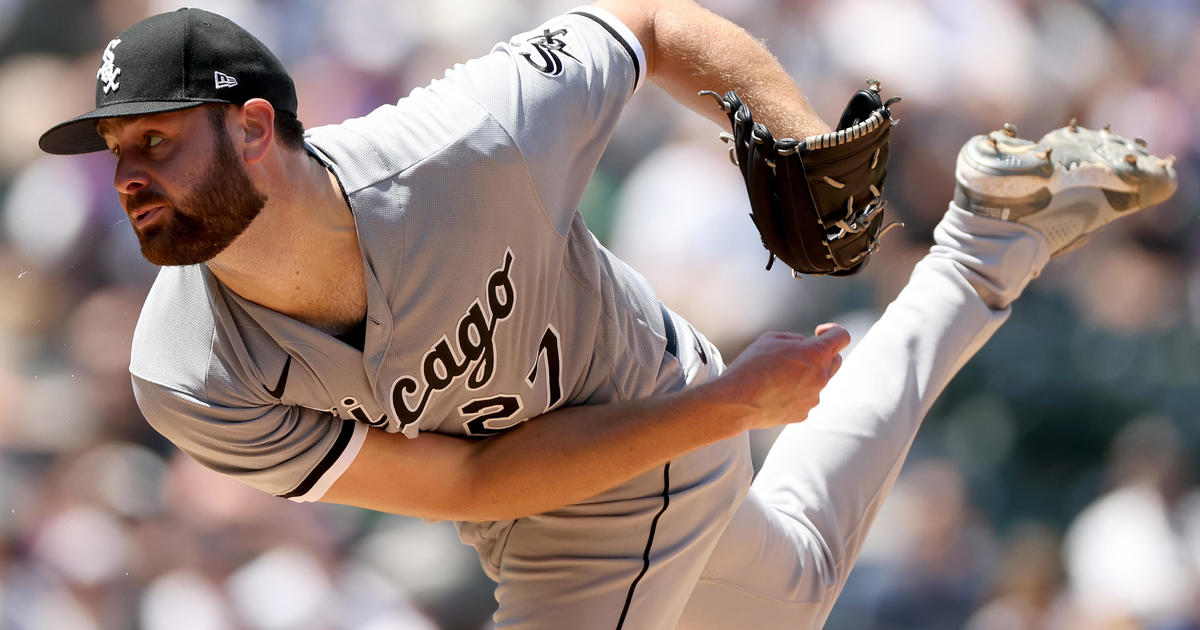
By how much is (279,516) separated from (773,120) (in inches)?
52.2

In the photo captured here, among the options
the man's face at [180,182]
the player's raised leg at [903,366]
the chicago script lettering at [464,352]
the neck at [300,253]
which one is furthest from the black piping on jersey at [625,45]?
the player's raised leg at [903,366]

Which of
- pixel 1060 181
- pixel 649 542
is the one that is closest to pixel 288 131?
pixel 649 542

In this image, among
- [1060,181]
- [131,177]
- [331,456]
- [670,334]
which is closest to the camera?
[131,177]

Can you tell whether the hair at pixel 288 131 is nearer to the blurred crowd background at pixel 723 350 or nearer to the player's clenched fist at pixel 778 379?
A: the player's clenched fist at pixel 778 379

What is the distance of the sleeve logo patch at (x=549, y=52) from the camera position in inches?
54.1

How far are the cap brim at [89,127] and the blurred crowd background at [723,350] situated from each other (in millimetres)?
1088

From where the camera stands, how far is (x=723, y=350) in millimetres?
2279

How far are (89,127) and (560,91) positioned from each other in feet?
1.74

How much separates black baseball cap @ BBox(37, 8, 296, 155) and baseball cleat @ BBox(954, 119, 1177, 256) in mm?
1299

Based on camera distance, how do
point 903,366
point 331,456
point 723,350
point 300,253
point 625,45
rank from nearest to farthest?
point 300,253 → point 331,456 → point 625,45 → point 903,366 → point 723,350

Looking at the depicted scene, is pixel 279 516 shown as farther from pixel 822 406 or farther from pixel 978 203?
pixel 978 203

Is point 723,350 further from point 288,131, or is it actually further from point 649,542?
point 288,131

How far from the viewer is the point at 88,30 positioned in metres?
2.29

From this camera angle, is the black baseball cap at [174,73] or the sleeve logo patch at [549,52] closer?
the black baseball cap at [174,73]
